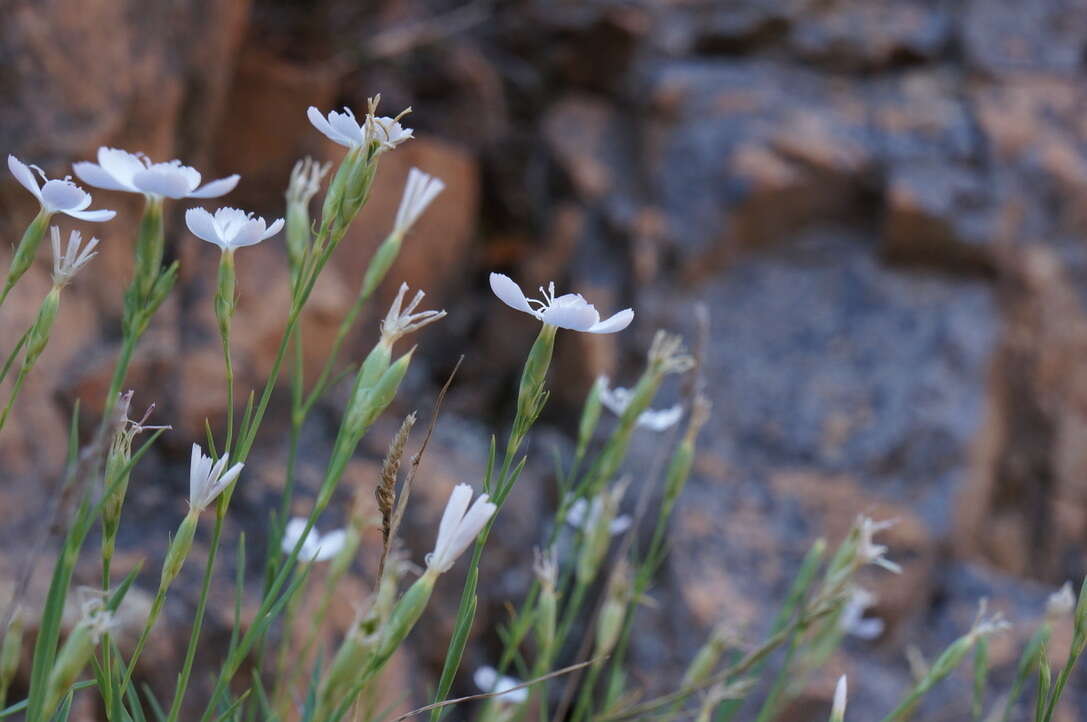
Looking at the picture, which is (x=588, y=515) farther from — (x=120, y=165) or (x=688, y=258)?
(x=688, y=258)

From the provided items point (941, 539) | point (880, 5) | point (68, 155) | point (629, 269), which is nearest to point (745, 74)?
point (880, 5)

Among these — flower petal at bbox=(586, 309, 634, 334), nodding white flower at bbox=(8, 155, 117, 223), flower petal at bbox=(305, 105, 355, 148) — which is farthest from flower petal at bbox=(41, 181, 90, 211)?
flower petal at bbox=(586, 309, 634, 334)

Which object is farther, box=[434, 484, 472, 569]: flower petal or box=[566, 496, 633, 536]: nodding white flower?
box=[566, 496, 633, 536]: nodding white flower

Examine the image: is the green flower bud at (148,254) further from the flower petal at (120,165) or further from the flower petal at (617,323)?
the flower petal at (617,323)

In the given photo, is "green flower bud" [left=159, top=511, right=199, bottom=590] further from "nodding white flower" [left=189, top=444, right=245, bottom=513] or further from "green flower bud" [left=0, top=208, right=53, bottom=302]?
"green flower bud" [left=0, top=208, right=53, bottom=302]

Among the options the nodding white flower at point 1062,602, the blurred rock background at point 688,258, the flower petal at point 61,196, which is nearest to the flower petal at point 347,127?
the flower petal at point 61,196

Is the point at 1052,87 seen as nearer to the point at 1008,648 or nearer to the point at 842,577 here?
the point at 1008,648

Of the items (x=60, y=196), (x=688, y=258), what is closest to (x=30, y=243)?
(x=60, y=196)
